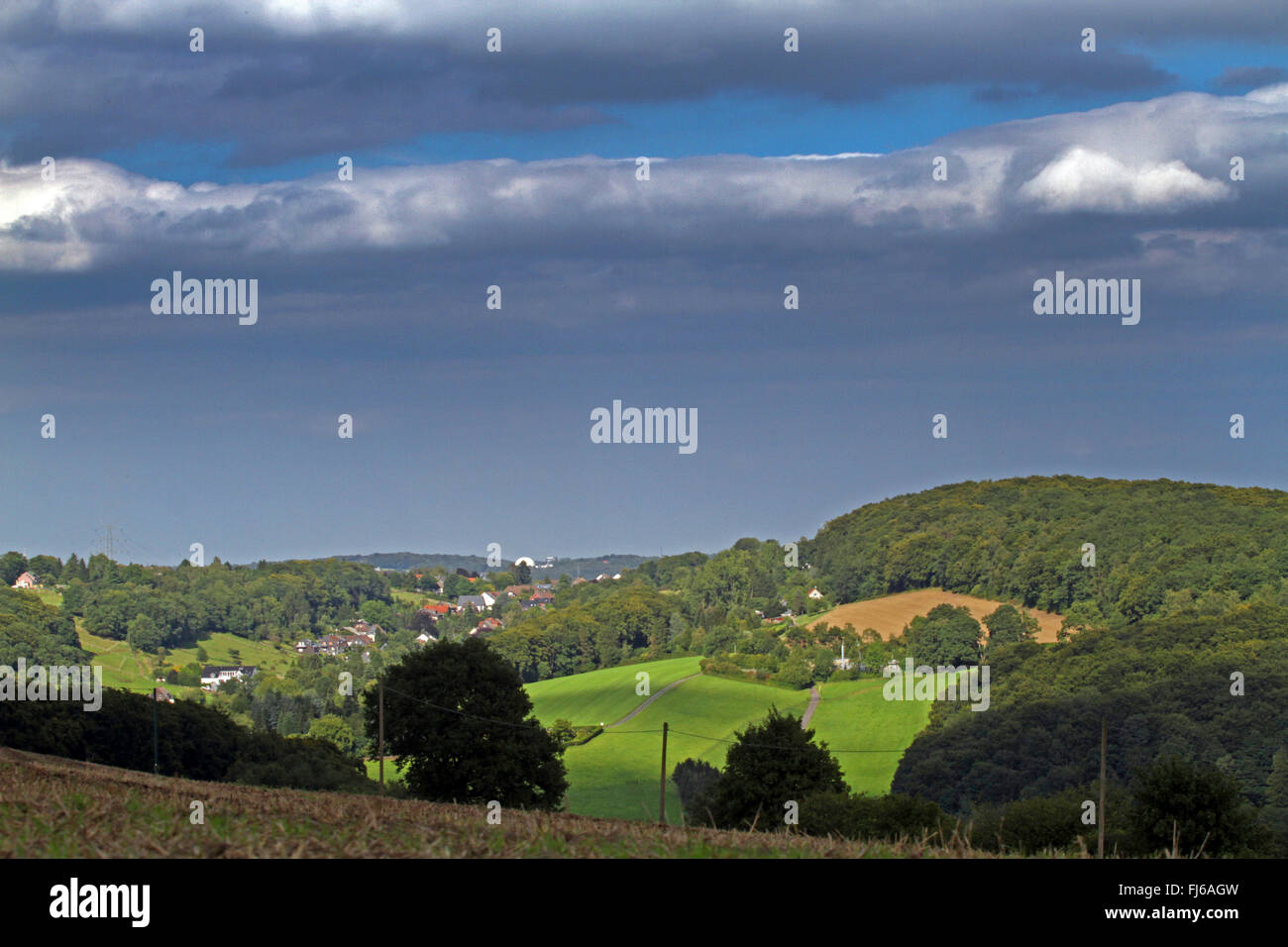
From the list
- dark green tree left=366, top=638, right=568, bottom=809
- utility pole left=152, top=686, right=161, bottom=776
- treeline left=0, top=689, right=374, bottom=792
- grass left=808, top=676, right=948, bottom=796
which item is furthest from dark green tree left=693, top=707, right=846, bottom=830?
grass left=808, top=676, right=948, bottom=796

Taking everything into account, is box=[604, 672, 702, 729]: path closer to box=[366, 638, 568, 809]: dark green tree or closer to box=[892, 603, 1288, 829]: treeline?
box=[892, 603, 1288, 829]: treeline

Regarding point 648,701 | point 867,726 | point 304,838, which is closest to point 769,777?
point 304,838

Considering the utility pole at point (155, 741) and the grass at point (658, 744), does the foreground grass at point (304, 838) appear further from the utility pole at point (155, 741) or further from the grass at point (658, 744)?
the grass at point (658, 744)

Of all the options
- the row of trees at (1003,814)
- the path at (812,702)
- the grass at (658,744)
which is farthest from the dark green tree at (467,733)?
the path at (812,702)

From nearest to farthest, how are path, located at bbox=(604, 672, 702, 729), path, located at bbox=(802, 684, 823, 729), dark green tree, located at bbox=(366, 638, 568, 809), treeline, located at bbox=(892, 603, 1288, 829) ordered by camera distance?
dark green tree, located at bbox=(366, 638, 568, 809) → treeline, located at bbox=(892, 603, 1288, 829) → path, located at bbox=(802, 684, 823, 729) → path, located at bbox=(604, 672, 702, 729)

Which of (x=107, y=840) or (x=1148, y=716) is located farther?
(x=1148, y=716)
